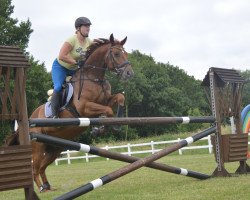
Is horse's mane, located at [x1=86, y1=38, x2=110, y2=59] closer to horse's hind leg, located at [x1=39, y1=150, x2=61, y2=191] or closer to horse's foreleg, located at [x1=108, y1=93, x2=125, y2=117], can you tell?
horse's foreleg, located at [x1=108, y1=93, x2=125, y2=117]

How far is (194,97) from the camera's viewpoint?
64938 millimetres

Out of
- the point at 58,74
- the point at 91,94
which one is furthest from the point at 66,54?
the point at 91,94

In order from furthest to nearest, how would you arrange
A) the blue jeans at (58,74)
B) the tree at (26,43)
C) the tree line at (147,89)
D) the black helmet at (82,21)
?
the tree line at (147,89) < the tree at (26,43) < the blue jeans at (58,74) < the black helmet at (82,21)

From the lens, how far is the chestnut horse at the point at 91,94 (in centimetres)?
701

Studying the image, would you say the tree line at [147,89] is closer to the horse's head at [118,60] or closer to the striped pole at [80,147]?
the horse's head at [118,60]

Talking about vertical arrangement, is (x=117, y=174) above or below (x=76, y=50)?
below

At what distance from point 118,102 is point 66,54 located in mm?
1055

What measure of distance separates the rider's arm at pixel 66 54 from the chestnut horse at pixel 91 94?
35cm

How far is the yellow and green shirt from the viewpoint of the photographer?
23.8 feet

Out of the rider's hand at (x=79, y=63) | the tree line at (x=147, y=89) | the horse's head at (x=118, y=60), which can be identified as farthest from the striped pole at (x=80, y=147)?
the tree line at (x=147, y=89)

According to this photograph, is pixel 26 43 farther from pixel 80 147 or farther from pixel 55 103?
pixel 80 147

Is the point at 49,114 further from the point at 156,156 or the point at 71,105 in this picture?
the point at 156,156

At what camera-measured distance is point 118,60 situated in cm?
686

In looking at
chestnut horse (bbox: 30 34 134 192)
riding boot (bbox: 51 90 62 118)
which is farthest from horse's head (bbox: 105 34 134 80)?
riding boot (bbox: 51 90 62 118)
